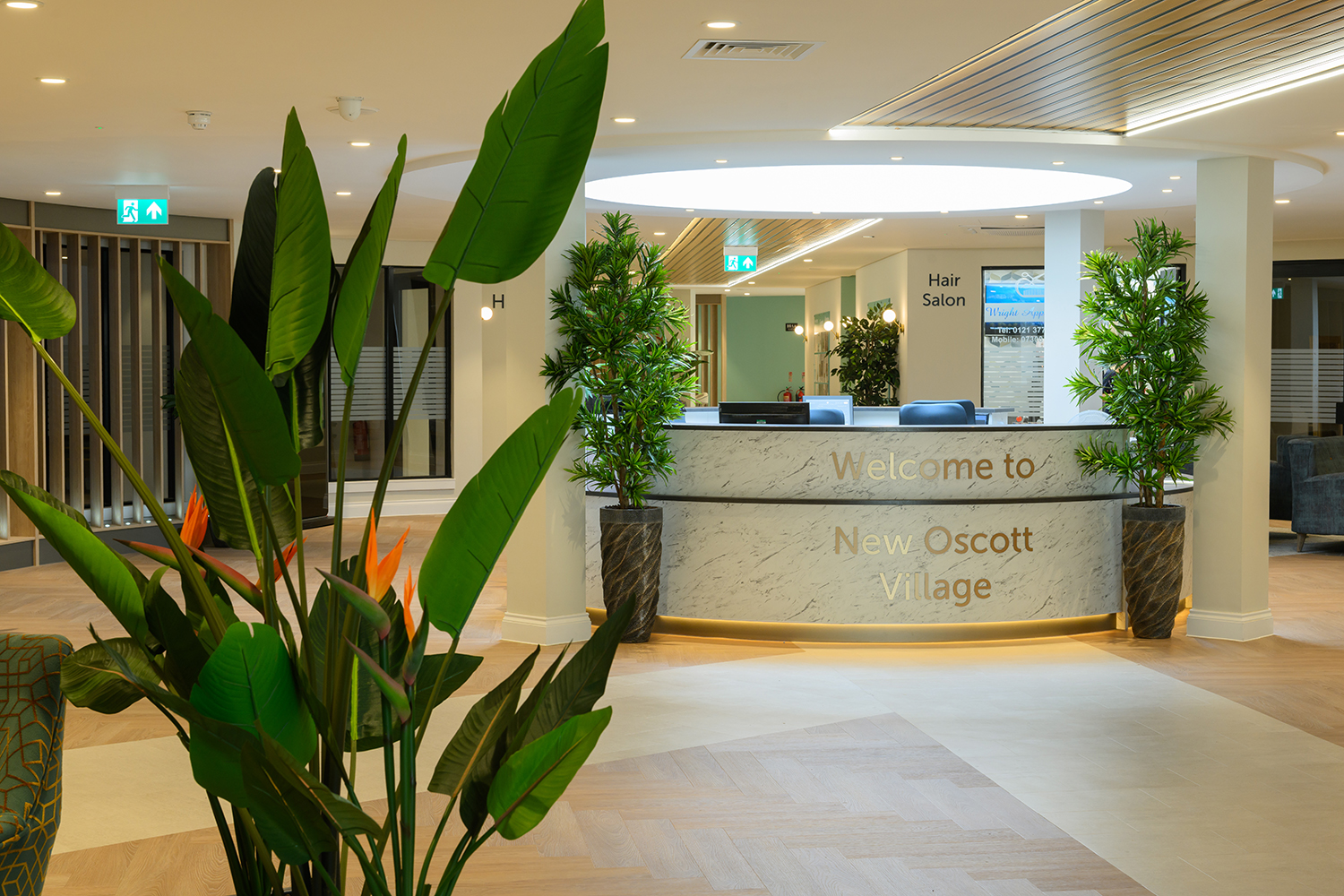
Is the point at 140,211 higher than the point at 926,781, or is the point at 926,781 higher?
the point at 140,211

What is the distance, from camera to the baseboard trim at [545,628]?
6.86 metres

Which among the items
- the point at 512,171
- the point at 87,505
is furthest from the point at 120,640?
the point at 87,505

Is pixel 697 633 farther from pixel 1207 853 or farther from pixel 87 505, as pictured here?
pixel 87 505

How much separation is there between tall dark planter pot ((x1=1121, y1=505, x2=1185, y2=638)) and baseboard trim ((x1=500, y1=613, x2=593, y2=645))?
325 cm

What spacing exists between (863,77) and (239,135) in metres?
3.57

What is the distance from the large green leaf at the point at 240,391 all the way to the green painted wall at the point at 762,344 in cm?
2413

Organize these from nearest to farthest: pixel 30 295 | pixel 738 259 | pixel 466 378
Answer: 1. pixel 30 295
2. pixel 466 378
3. pixel 738 259

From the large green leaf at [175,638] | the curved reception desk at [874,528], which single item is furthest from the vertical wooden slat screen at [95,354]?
the large green leaf at [175,638]

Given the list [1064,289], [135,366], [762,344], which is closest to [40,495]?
[1064,289]

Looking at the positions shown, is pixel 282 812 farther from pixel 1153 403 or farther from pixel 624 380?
pixel 1153 403

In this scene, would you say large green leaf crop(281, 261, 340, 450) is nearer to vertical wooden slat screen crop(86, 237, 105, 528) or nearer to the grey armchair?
vertical wooden slat screen crop(86, 237, 105, 528)

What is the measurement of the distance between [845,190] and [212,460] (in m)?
8.70

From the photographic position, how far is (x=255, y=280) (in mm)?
1926

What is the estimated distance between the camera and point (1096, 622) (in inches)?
290
